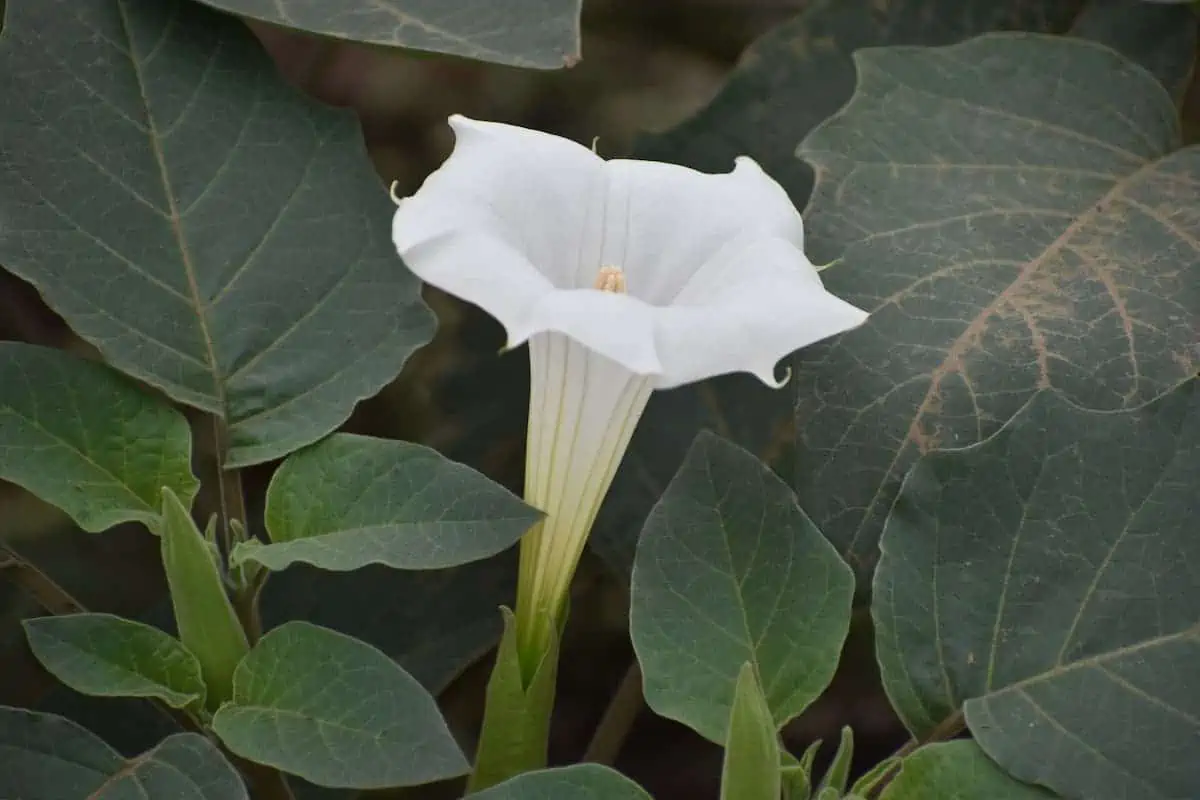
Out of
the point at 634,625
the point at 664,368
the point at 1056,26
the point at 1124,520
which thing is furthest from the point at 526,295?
the point at 1056,26

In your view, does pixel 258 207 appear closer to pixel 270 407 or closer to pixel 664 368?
pixel 270 407

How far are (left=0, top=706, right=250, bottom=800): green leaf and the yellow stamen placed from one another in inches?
8.9

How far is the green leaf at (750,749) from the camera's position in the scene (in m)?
0.44

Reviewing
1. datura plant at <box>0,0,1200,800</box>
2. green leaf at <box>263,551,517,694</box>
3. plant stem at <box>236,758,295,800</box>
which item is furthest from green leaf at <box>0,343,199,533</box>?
green leaf at <box>263,551,517,694</box>

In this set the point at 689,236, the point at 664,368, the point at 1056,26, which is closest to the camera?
the point at 664,368

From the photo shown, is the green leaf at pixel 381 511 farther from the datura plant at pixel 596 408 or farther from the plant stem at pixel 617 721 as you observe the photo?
the plant stem at pixel 617 721

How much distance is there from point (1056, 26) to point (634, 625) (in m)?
0.50

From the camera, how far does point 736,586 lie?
0.52 metres

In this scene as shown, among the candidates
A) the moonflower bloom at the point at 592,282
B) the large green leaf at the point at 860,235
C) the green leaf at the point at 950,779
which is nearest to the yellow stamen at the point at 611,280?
the moonflower bloom at the point at 592,282

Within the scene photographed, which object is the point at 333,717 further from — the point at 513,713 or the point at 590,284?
the point at 590,284

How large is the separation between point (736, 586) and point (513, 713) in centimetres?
11

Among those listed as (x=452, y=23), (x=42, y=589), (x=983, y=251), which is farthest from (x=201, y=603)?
(x=983, y=251)

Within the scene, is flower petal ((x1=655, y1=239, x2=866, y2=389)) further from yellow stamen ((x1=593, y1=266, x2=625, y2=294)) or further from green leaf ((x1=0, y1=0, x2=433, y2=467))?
green leaf ((x1=0, y1=0, x2=433, y2=467))

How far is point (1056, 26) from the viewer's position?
796 mm
